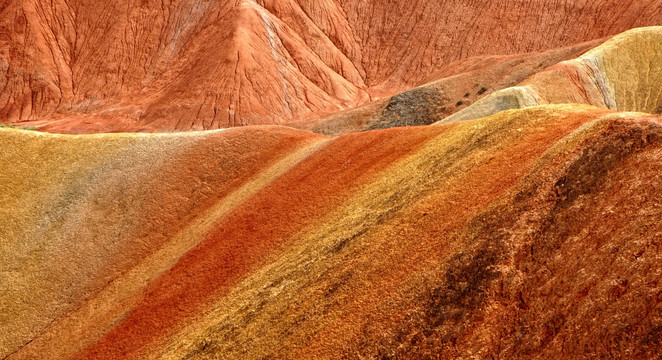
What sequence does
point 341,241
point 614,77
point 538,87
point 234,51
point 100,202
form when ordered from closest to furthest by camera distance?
point 341,241, point 100,202, point 538,87, point 614,77, point 234,51

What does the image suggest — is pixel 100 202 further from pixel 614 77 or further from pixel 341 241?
pixel 614 77

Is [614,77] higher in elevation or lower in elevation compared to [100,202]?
lower

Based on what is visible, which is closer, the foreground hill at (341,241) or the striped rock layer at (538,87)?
the foreground hill at (341,241)

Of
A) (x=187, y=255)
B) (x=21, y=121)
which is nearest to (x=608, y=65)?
(x=187, y=255)

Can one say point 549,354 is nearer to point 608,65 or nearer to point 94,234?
point 94,234

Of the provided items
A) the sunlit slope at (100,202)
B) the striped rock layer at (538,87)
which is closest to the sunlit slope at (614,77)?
the striped rock layer at (538,87)

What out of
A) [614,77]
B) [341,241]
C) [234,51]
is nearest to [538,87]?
[614,77]

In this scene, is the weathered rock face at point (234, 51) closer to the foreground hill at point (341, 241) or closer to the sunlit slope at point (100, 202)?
the sunlit slope at point (100, 202)

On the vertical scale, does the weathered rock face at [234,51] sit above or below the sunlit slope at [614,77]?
above

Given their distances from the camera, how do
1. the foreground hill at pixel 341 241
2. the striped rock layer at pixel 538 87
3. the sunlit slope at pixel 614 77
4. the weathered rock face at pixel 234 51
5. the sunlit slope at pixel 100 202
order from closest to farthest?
A: the foreground hill at pixel 341 241
the sunlit slope at pixel 100 202
the striped rock layer at pixel 538 87
the sunlit slope at pixel 614 77
the weathered rock face at pixel 234 51
